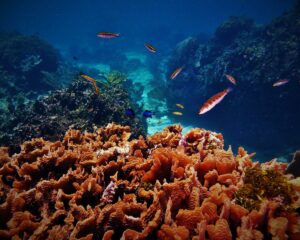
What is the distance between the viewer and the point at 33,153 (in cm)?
351

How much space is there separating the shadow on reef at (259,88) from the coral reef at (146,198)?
12823 millimetres

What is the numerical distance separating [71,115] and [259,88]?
12016 millimetres

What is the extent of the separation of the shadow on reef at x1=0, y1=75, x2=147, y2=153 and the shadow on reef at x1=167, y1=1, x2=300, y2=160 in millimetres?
8837

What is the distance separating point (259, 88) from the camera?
14492mm

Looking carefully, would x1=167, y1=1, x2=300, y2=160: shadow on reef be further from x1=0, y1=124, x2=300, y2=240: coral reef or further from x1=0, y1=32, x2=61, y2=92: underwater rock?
x1=0, y1=32, x2=61, y2=92: underwater rock

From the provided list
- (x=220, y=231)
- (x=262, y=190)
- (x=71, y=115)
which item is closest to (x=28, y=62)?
(x=71, y=115)

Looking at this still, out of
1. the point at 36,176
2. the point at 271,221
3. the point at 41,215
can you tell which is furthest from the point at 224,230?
the point at 36,176

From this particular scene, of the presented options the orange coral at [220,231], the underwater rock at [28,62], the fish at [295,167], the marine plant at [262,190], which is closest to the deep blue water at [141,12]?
the underwater rock at [28,62]

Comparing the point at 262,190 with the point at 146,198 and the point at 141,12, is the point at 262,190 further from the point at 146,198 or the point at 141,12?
the point at 141,12

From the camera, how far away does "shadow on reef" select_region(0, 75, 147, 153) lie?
7477 millimetres

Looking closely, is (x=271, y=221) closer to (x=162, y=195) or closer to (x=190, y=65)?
(x=162, y=195)

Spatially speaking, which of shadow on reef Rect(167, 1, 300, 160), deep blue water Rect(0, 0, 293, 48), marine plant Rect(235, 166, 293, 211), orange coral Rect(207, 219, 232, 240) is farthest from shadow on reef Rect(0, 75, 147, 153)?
deep blue water Rect(0, 0, 293, 48)

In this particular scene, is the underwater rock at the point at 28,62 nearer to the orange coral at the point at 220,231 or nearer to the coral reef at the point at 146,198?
the coral reef at the point at 146,198

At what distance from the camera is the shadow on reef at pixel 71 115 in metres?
7.48
